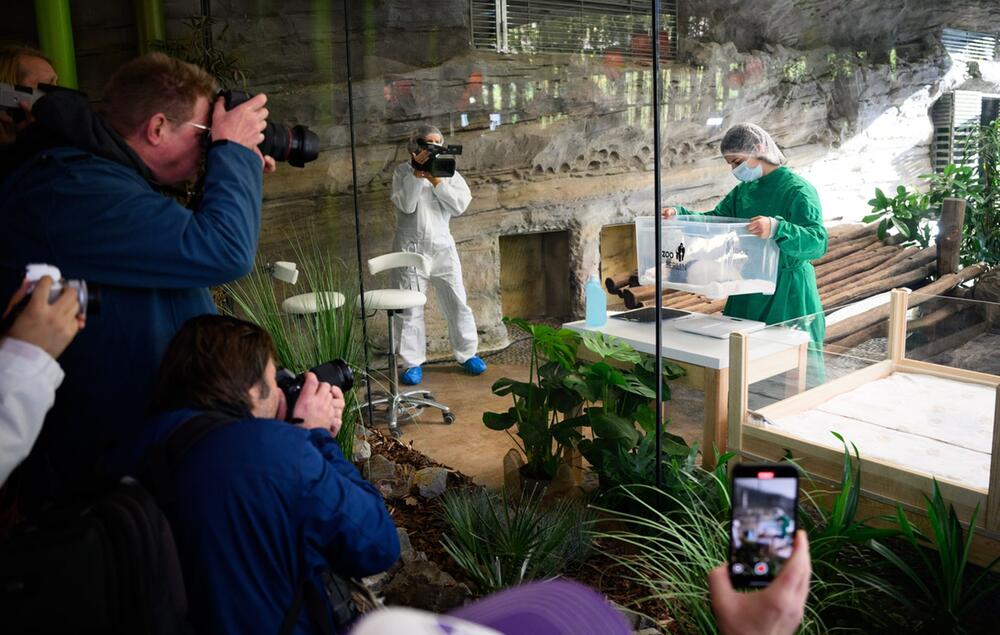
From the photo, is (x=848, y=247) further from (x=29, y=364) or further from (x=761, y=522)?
(x=29, y=364)

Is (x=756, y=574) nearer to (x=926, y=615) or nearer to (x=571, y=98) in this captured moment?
(x=926, y=615)

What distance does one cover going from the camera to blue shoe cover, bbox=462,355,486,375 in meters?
4.46

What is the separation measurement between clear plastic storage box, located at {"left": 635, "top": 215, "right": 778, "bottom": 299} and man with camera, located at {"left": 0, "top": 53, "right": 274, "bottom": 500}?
63.9 inches

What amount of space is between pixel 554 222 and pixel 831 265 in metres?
1.90

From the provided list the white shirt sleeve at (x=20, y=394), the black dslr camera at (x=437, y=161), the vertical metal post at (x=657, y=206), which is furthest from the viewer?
the black dslr camera at (x=437, y=161)

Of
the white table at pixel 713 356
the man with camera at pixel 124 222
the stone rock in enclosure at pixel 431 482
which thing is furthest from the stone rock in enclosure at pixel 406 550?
the man with camera at pixel 124 222

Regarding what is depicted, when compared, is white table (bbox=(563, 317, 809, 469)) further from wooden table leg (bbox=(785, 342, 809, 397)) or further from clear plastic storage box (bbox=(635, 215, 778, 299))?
clear plastic storage box (bbox=(635, 215, 778, 299))

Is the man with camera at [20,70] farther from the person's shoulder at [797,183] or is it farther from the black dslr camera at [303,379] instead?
the person's shoulder at [797,183]

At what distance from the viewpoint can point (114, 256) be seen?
3.86 ft

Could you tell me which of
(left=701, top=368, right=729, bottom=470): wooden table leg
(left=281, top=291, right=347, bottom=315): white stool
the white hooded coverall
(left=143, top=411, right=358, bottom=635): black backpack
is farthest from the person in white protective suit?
(left=143, top=411, right=358, bottom=635): black backpack

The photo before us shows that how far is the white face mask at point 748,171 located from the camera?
2986 millimetres

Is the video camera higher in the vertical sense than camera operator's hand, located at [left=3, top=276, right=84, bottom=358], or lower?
higher

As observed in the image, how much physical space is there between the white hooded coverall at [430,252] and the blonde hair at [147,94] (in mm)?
2914

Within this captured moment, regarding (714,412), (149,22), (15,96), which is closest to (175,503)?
(15,96)
